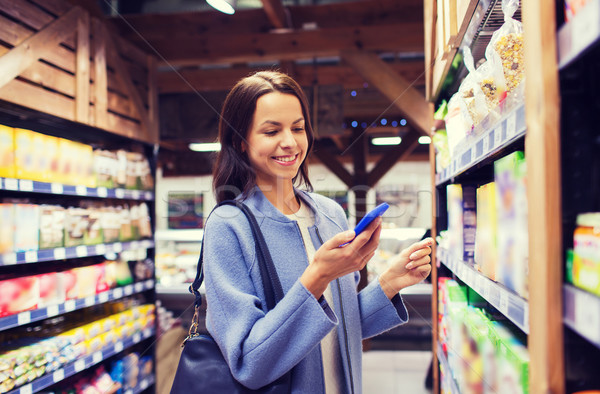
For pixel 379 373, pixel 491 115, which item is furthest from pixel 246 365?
pixel 379 373

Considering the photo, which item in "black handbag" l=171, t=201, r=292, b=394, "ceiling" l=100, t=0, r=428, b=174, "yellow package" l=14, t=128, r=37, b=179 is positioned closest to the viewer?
"black handbag" l=171, t=201, r=292, b=394

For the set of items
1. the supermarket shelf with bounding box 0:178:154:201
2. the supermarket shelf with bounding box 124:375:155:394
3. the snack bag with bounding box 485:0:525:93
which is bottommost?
the supermarket shelf with bounding box 124:375:155:394

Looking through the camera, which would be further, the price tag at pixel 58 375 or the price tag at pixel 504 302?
the price tag at pixel 58 375

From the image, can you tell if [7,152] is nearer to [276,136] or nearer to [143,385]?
[276,136]

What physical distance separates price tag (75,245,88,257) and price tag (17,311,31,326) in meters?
0.49

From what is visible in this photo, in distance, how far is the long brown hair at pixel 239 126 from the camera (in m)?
1.22

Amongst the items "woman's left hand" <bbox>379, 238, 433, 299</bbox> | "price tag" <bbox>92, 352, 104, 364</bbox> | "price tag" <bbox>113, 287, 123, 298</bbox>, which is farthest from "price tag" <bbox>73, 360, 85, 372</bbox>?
"woman's left hand" <bbox>379, 238, 433, 299</bbox>

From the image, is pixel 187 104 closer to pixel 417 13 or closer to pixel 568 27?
pixel 417 13

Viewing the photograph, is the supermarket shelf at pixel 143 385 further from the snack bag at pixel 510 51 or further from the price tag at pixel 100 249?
the snack bag at pixel 510 51

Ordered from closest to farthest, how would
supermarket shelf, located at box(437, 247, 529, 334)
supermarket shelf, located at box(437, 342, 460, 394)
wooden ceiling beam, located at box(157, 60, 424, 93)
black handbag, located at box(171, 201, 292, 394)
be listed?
supermarket shelf, located at box(437, 247, 529, 334)
black handbag, located at box(171, 201, 292, 394)
supermarket shelf, located at box(437, 342, 460, 394)
wooden ceiling beam, located at box(157, 60, 424, 93)

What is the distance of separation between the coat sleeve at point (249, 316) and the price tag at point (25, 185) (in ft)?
5.75

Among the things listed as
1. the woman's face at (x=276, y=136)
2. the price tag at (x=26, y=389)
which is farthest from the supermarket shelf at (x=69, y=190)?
the woman's face at (x=276, y=136)

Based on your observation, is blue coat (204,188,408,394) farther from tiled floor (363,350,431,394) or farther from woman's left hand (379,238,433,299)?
tiled floor (363,350,431,394)

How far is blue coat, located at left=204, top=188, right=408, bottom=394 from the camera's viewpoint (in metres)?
0.98
